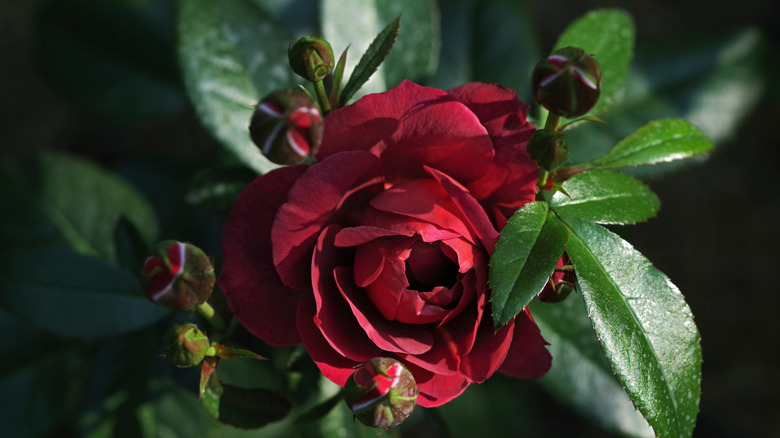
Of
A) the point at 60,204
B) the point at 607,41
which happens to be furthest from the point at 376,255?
the point at 60,204

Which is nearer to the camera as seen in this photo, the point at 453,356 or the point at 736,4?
the point at 453,356

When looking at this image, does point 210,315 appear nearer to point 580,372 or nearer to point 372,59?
point 372,59

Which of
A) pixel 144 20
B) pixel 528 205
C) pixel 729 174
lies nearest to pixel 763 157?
pixel 729 174

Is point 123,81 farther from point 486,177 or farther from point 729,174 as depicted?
point 729,174

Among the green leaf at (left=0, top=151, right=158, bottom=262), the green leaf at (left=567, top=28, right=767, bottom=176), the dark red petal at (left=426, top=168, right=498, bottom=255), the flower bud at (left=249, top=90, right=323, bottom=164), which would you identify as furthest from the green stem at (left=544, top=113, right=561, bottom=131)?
the green leaf at (left=0, top=151, right=158, bottom=262)

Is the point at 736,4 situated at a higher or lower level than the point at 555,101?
lower

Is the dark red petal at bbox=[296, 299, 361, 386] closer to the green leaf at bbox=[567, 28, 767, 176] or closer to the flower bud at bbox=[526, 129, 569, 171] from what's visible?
the flower bud at bbox=[526, 129, 569, 171]
